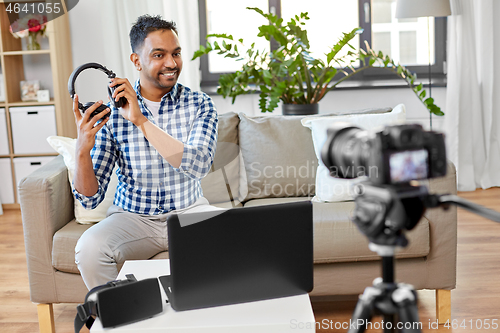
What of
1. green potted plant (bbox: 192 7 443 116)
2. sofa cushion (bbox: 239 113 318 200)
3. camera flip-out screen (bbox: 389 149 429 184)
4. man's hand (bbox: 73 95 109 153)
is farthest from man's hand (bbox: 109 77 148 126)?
green potted plant (bbox: 192 7 443 116)

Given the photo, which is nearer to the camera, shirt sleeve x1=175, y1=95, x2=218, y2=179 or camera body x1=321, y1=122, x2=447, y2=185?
camera body x1=321, y1=122, x2=447, y2=185

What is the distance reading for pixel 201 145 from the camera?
1803mm

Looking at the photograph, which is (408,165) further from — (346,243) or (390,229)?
A: (346,243)

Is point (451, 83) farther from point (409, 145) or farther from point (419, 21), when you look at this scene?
point (409, 145)

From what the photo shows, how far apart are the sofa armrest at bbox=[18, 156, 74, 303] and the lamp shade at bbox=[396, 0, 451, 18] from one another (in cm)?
239

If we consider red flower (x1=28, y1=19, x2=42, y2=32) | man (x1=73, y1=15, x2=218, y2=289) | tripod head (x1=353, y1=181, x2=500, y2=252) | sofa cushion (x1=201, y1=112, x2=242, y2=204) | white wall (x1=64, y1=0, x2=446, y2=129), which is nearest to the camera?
tripod head (x1=353, y1=181, x2=500, y2=252)

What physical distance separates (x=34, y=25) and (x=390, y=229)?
11.5ft

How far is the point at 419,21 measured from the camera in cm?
387

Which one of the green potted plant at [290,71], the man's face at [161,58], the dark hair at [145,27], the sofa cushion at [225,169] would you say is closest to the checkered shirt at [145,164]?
the man's face at [161,58]

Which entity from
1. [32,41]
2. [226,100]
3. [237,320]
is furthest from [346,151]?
[32,41]

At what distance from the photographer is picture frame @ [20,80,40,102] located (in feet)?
12.2

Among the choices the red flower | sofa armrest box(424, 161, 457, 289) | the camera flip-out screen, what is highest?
the red flower

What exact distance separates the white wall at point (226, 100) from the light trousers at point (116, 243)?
2043 mm

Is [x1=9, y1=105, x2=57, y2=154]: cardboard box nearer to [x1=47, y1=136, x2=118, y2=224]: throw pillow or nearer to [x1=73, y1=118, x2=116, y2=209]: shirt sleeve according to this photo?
[x1=47, y1=136, x2=118, y2=224]: throw pillow
